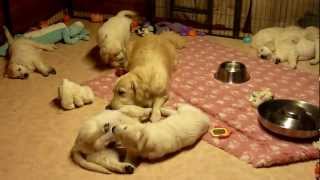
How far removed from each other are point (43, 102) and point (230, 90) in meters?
1.29

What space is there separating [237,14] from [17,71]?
199cm

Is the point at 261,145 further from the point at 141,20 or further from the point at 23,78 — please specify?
the point at 141,20

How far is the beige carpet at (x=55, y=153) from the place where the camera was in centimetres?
251

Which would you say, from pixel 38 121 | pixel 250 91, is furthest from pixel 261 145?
pixel 38 121

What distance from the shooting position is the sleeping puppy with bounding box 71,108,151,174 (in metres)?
2.49

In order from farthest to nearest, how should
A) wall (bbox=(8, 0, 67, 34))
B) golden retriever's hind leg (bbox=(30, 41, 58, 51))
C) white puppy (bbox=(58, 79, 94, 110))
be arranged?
wall (bbox=(8, 0, 67, 34))
golden retriever's hind leg (bbox=(30, 41, 58, 51))
white puppy (bbox=(58, 79, 94, 110))

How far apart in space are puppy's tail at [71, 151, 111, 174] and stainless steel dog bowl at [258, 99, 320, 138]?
99 centimetres

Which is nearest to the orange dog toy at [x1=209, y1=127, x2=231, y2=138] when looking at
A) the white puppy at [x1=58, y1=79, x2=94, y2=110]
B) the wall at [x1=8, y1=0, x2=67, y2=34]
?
the white puppy at [x1=58, y1=79, x2=94, y2=110]

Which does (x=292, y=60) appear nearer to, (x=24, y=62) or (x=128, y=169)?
(x=128, y=169)

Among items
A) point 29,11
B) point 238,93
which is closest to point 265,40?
point 238,93

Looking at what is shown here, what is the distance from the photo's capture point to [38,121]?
118 inches

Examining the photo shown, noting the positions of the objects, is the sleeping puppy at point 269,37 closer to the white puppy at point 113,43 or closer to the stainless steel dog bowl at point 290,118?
the stainless steel dog bowl at point 290,118

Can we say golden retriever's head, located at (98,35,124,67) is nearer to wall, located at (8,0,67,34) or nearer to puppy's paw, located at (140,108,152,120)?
puppy's paw, located at (140,108,152,120)

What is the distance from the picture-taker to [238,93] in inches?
129
